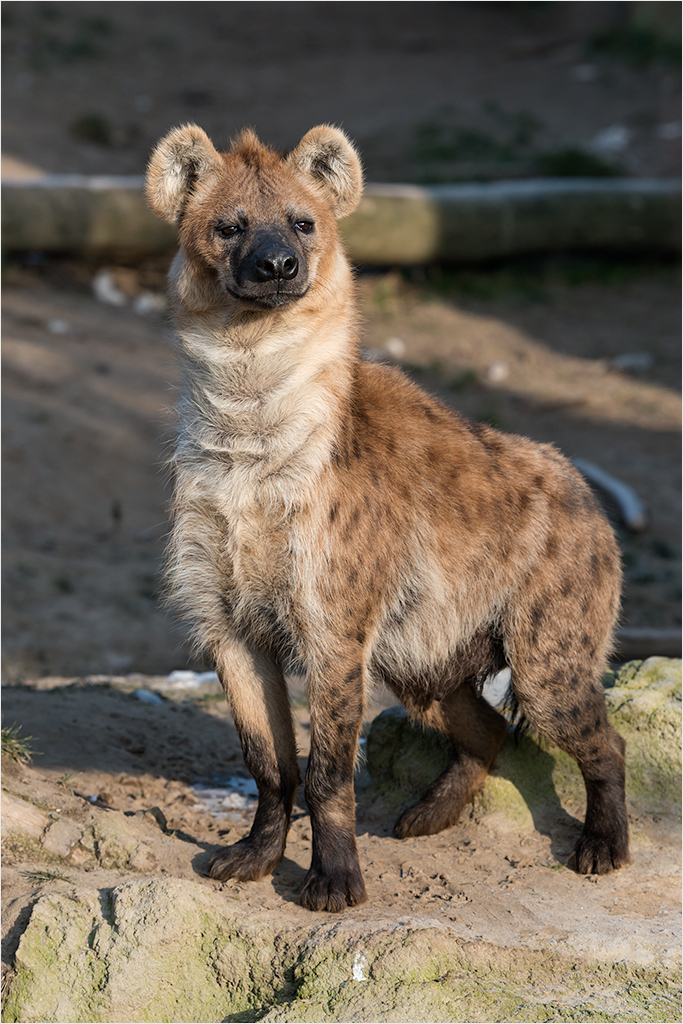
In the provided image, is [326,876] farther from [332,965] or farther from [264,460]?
[264,460]

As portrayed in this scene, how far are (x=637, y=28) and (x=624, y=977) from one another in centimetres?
1458

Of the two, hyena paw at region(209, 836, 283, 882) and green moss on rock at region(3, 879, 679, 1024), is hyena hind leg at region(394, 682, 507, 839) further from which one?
green moss on rock at region(3, 879, 679, 1024)

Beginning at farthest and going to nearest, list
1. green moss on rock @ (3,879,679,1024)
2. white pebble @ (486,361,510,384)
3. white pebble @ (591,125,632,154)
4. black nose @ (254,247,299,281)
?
white pebble @ (591,125,632,154)
white pebble @ (486,361,510,384)
black nose @ (254,247,299,281)
green moss on rock @ (3,879,679,1024)

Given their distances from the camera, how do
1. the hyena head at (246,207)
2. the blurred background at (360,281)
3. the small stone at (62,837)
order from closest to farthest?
1. the hyena head at (246,207)
2. the small stone at (62,837)
3. the blurred background at (360,281)

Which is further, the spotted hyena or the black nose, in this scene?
the spotted hyena

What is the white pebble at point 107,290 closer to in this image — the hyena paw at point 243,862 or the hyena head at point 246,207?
the hyena head at point 246,207

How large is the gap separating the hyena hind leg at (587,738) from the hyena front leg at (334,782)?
61cm

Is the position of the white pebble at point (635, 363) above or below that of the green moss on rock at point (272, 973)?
below

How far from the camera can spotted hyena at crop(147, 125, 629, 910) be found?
124 inches

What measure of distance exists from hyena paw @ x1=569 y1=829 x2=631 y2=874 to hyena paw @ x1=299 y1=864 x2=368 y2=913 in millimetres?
729

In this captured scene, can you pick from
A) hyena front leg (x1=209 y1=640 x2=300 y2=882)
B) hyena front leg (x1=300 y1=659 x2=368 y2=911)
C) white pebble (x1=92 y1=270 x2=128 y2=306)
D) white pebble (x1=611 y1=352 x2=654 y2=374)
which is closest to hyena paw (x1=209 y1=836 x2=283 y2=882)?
hyena front leg (x1=209 y1=640 x2=300 y2=882)

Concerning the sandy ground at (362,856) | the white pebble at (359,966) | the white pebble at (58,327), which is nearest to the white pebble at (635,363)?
the white pebble at (58,327)

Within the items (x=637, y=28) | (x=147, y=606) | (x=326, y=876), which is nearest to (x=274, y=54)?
(x=637, y=28)

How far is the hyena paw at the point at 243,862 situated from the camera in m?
3.27
